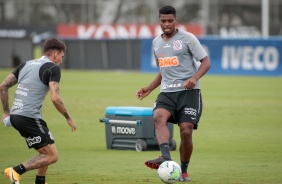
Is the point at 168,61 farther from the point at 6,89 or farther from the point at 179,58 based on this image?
the point at 6,89

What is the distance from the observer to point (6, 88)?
34.4 feet

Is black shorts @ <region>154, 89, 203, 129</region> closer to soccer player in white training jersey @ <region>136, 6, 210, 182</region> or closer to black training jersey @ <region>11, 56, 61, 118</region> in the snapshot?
soccer player in white training jersey @ <region>136, 6, 210, 182</region>

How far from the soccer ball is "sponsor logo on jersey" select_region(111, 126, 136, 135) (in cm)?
420

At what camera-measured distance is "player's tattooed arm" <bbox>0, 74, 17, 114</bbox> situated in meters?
10.4

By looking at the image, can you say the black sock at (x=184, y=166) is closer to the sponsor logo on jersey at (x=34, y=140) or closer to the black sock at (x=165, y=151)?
the black sock at (x=165, y=151)

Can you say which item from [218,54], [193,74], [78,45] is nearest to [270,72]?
[218,54]

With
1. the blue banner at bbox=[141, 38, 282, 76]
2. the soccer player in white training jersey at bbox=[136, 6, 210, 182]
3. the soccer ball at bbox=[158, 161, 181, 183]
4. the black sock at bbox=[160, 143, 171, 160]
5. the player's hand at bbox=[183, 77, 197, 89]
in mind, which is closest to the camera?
the soccer ball at bbox=[158, 161, 181, 183]

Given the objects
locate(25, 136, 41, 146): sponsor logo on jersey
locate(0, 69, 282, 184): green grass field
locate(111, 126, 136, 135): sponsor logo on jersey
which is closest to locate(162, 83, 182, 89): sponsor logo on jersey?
locate(0, 69, 282, 184): green grass field

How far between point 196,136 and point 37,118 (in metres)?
7.82

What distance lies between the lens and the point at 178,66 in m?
11.2

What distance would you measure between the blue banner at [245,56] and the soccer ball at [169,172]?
1140 inches

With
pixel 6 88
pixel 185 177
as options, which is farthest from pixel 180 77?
pixel 6 88

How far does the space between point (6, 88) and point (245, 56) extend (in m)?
30.0

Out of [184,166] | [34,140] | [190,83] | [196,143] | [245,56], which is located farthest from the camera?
[245,56]
